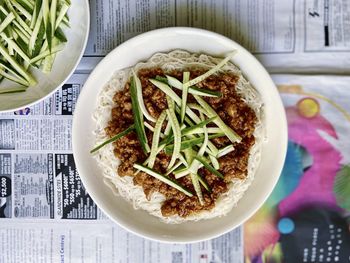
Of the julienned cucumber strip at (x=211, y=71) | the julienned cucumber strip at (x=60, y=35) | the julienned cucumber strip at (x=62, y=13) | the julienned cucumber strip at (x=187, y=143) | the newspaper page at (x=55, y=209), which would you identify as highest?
the julienned cucumber strip at (x=62, y=13)

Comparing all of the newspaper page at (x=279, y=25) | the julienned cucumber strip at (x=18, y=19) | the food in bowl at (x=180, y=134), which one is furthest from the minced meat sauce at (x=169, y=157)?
the julienned cucumber strip at (x=18, y=19)

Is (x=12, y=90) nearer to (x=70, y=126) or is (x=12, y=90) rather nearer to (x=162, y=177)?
(x=70, y=126)

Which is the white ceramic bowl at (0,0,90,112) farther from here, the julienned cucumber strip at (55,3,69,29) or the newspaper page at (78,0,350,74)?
the newspaper page at (78,0,350,74)

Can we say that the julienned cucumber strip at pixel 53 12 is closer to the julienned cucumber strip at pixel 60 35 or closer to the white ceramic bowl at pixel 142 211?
the julienned cucumber strip at pixel 60 35

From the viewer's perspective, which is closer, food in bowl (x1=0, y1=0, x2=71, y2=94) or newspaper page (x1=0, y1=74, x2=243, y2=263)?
food in bowl (x1=0, y1=0, x2=71, y2=94)

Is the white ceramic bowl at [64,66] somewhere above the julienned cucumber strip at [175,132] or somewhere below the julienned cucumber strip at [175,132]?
above

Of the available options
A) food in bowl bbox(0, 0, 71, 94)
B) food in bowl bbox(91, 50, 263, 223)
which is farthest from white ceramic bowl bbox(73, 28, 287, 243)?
food in bowl bbox(0, 0, 71, 94)

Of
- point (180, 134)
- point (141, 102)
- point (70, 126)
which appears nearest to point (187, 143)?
point (180, 134)
